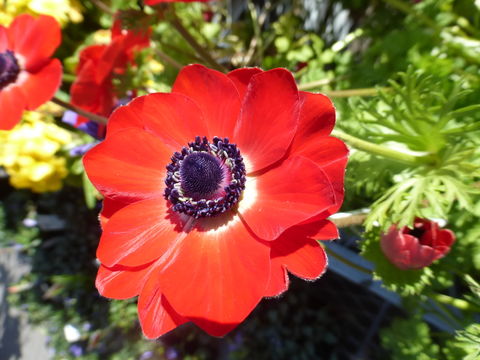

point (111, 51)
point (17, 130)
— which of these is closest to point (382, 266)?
point (111, 51)

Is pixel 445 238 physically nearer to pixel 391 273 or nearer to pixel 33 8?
pixel 391 273

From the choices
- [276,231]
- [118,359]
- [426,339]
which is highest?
[276,231]

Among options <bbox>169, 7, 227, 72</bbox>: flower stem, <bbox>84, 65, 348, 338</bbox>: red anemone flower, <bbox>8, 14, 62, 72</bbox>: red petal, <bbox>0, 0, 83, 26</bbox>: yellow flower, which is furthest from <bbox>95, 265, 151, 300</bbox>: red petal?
<bbox>0, 0, 83, 26</bbox>: yellow flower

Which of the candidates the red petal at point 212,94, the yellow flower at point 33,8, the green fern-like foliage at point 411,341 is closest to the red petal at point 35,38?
the yellow flower at point 33,8

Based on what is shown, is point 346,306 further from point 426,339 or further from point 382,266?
point 382,266

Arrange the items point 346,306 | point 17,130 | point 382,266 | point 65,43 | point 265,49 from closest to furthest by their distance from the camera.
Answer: point 382,266 < point 17,130 < point 265,49 < point 346,306 < point 65,43

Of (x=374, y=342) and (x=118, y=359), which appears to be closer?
(x=374, y=342)

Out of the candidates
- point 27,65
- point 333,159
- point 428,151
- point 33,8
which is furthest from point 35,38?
point 428,151
